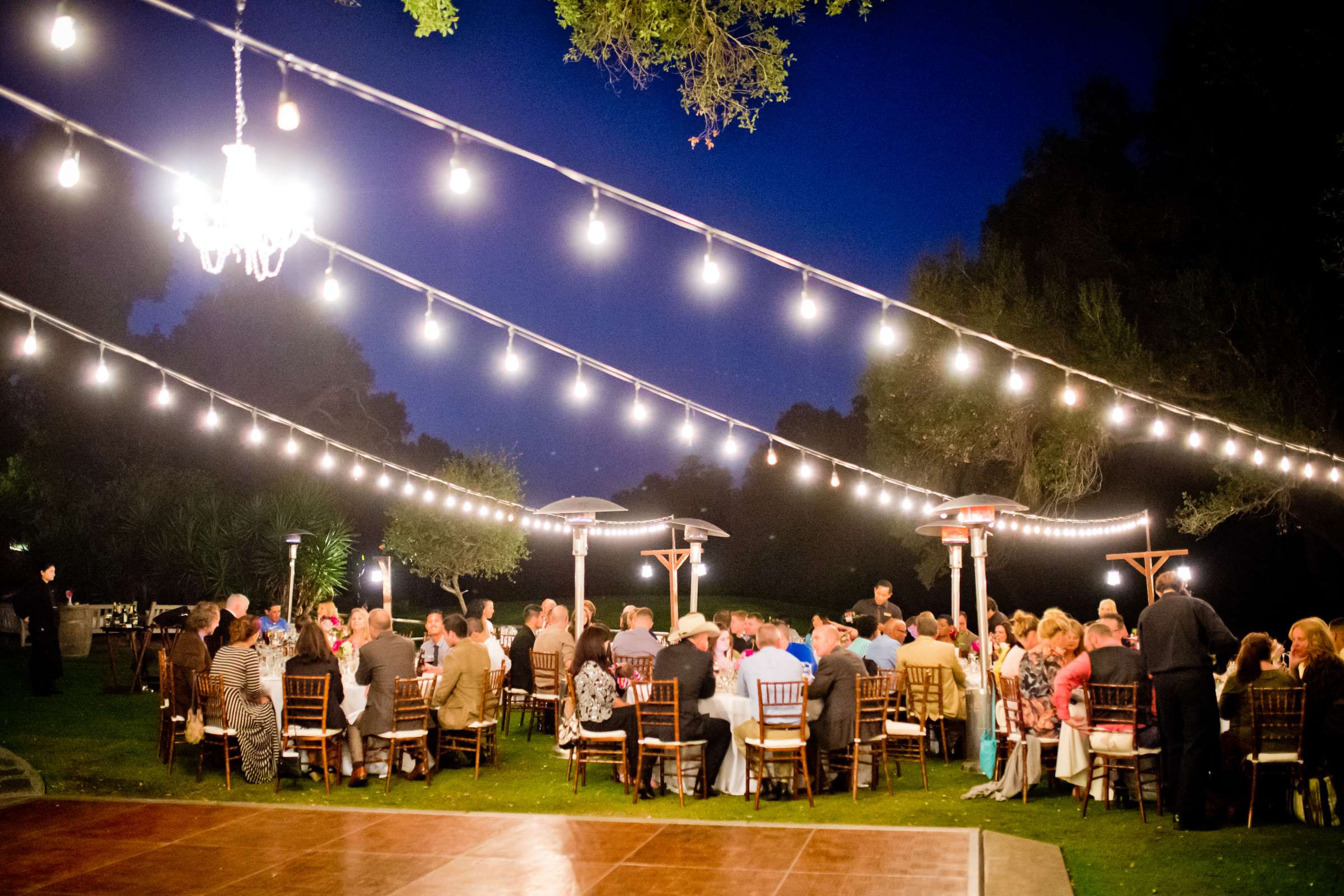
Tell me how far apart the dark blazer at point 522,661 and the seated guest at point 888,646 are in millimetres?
3458

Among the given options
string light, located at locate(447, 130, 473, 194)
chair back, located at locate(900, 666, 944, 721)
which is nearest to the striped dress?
string light, located at locate(447, 130, 473, 194)

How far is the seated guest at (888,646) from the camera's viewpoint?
29.4ft

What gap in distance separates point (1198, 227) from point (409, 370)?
36.7 metres

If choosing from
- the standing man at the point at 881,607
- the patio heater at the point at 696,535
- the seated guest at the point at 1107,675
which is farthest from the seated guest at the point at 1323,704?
the patio heater at the point at 696,535

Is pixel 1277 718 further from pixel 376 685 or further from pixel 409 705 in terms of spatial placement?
pixel 376 685

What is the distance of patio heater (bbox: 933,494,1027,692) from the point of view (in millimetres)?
8570

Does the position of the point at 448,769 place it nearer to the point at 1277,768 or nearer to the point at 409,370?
the point at 1277,768

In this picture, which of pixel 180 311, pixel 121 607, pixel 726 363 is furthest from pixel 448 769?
pixel 726 363

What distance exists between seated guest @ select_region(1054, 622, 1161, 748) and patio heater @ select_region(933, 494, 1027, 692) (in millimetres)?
1618

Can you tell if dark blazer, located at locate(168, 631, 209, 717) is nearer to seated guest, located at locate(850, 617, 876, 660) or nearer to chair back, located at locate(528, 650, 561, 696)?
chair back, located at locate(528, 650, 561, 696)

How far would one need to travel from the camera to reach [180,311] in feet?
102

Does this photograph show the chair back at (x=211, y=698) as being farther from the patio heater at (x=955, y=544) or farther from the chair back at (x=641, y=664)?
the patio heater at (x=955, y=544)

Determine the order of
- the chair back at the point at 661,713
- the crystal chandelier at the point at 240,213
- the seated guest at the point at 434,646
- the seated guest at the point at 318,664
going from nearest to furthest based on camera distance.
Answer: the crystal chandelier at the point at 240,213 < the chair back at the point at 661,713 < the seated guest at the point at 318,664 < the seated guest at the point at 434,646

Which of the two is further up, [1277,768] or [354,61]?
[354,61]
